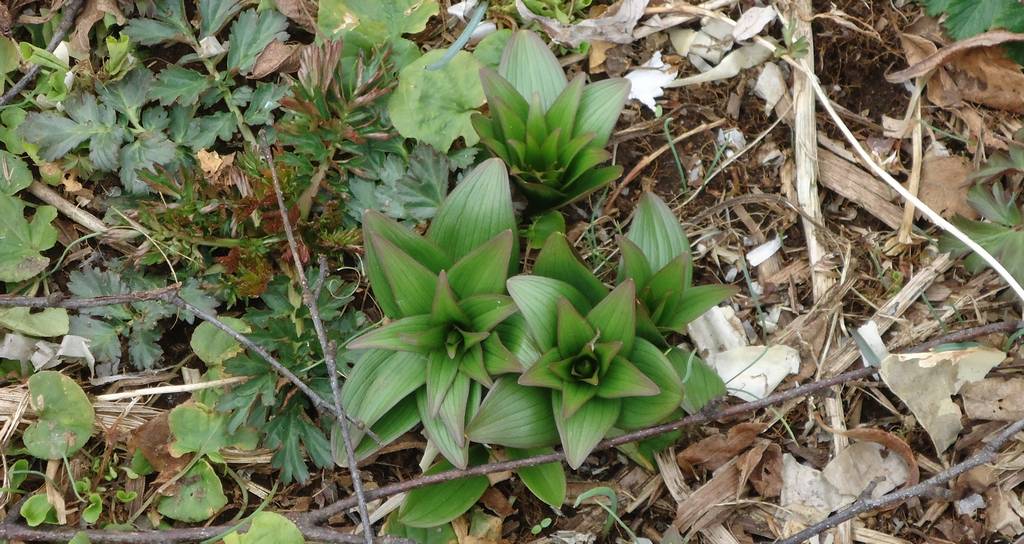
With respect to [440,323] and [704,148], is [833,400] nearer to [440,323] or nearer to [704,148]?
[704,148]

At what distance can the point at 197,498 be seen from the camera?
89.8 inches

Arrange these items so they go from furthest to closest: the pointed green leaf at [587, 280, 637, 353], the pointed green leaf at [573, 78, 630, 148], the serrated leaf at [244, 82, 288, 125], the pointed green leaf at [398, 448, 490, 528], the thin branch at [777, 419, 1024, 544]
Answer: the serrated leaf at [244, 82, 288, 125], the pointed green leaf at [573, 78, 630, 148], the pointed green leaf at [398, 448, 490, 528], the thin branch at [777, 419, 1024, 544], the pointed green leaf at [587, 280, 637, 353]

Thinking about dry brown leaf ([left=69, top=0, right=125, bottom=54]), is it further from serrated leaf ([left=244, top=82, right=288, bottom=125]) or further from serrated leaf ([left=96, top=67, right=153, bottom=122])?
serrated leaf ([left=244, top=82, right=288, bottom=125])

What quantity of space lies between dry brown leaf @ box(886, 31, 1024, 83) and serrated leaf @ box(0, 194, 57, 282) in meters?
2.38

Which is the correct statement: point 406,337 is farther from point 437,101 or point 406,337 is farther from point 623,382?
point 437,101

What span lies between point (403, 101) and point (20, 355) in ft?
4.10

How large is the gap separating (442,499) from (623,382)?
0.56 metres

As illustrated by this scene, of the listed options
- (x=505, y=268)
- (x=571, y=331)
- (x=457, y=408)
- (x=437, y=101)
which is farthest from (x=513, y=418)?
(x=437, y=101)

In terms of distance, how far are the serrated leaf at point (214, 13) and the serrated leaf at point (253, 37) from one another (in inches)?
1.6

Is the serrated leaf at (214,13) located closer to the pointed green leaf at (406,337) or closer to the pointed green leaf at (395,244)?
the pointed green leaf at (395,244)

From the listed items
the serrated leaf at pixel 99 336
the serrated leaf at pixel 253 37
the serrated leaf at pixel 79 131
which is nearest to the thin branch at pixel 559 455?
the serrated leaf at pixel 99 336

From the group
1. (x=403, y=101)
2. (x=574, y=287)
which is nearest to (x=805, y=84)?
(x=574, y=287)

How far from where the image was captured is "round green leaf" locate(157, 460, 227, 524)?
2275 millimetres

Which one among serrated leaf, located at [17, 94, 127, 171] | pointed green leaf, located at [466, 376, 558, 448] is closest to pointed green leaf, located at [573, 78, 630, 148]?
pointed green leaf, located at [466, 376, 558, 448]
